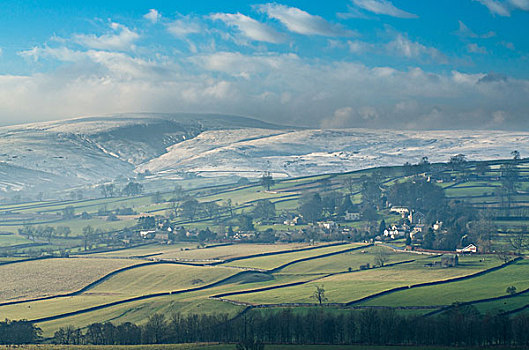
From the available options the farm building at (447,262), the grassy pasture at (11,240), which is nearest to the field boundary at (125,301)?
the farm building at (447,262)

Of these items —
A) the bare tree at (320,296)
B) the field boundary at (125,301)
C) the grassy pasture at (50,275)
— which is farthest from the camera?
the grassy pasture at (50,275)

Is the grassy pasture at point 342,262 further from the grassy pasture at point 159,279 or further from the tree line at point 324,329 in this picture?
the tree line at point 324,329

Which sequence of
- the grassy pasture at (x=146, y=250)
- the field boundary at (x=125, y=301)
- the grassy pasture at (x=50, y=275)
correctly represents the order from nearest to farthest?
1. the field boundary at (x=125, y=301)
2. the grassy pasture at (x=50, y=275)
3. the grassy pasture at (x=146, y=250)

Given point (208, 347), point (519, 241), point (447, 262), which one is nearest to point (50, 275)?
point (208, 347)

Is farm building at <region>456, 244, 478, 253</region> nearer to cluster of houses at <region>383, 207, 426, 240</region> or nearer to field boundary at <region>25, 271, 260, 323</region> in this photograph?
cluster of houses at <region>383, 207, 426, 240</region>

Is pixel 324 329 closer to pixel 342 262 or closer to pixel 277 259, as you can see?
pixel 342 262

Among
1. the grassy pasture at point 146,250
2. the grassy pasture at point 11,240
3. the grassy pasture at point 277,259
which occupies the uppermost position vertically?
the grassy pasture at point 11,240

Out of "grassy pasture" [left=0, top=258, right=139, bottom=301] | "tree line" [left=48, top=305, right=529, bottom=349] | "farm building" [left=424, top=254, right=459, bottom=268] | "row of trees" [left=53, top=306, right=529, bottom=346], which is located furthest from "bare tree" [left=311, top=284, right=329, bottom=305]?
"grassy pasture" [left=0, top=258, right=139, bottom=301]
